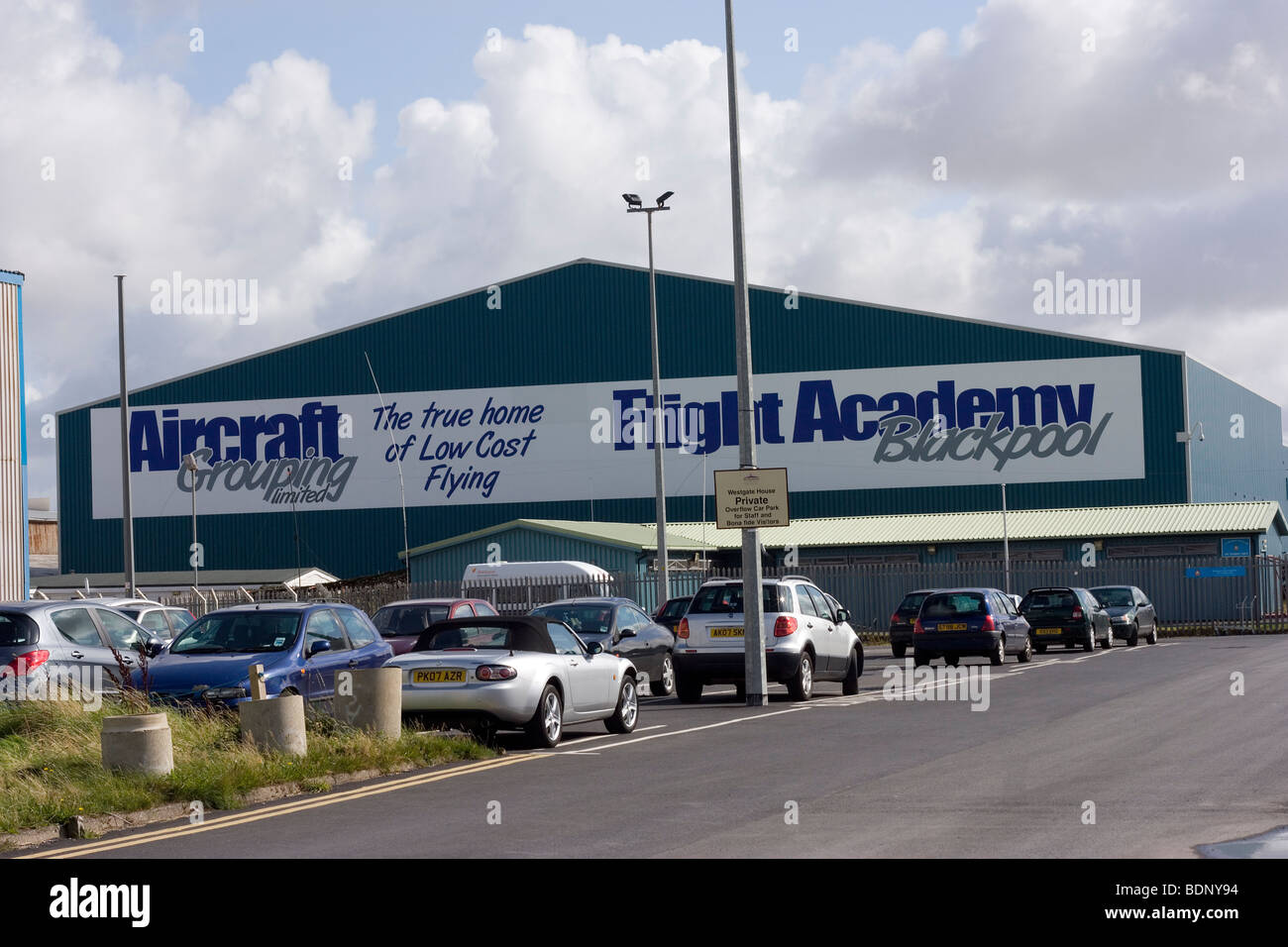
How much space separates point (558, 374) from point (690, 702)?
34.8 m

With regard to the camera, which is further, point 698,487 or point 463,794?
point 698,487

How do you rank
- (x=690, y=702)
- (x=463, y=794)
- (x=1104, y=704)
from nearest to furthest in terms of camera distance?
(x=463, y=794), (x=1104, y=704), (x=690, y=702)

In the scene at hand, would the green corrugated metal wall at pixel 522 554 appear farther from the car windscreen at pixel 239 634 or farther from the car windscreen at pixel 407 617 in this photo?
the car windscreen at pixel 239 634

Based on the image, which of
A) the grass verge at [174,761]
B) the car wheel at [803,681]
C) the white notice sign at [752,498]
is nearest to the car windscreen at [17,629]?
the grass verge at [174,761]

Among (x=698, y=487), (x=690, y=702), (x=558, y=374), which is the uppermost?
(x=558, y=374)

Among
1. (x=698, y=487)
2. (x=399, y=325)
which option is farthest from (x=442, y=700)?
(x=399, y=325)

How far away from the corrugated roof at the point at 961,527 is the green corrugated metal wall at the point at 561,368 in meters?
0.90

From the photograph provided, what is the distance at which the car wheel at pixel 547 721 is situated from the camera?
16.6 m

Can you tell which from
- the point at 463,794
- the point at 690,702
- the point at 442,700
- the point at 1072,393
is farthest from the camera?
the point at 1072,393

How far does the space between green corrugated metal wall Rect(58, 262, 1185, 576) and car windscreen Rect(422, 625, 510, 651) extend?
128ft

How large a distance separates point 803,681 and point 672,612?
23.0 ft

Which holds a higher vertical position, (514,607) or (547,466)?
(547,466)

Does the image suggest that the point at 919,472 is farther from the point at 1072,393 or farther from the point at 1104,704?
the point at 1104,704

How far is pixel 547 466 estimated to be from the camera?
57.2m
